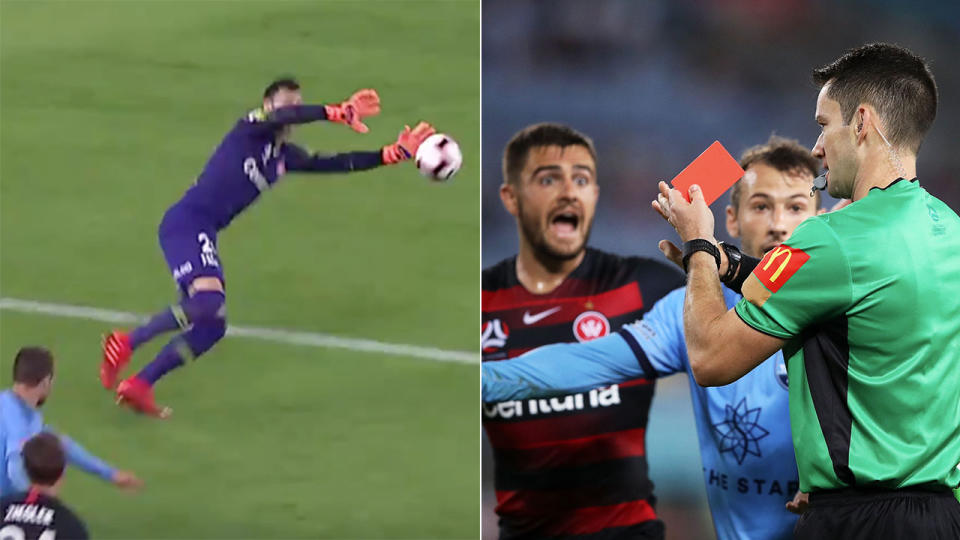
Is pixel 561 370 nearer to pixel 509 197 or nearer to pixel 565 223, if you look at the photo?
pixel 565 223

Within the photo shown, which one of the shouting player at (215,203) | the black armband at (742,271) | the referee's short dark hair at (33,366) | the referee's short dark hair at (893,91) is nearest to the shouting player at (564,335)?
the shouting player at (215,203)

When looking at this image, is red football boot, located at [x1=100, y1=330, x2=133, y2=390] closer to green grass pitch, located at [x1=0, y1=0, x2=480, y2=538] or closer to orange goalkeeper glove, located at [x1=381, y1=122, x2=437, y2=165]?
green grass pitch, located at [x1=0, y1=0, x2=480, y2=538]

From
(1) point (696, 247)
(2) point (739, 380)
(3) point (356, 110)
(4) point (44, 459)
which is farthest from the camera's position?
(4) point (44, 459)

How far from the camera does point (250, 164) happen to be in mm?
3684

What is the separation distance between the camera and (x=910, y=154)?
2186 millimetres

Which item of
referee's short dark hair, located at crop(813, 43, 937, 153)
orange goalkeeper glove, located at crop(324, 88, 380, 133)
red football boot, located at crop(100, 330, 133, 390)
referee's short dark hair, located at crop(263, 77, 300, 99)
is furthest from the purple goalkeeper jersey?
referee's short dark hair, located at crop(813, 43, 937, 153)

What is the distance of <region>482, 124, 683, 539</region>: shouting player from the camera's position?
387cm

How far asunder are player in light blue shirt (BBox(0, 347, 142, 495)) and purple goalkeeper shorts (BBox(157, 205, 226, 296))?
2.20 ft

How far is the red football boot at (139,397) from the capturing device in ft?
12.7

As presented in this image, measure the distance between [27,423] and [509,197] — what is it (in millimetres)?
1862

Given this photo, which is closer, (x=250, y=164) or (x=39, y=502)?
(x=250, y=164)

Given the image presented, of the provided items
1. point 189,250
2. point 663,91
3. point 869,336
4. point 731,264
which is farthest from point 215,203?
point 869,336

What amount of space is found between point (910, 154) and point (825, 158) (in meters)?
0.15

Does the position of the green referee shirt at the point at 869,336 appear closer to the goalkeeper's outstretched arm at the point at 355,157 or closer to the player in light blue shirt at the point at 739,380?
the player in light blue shirt at the point at 739,380
